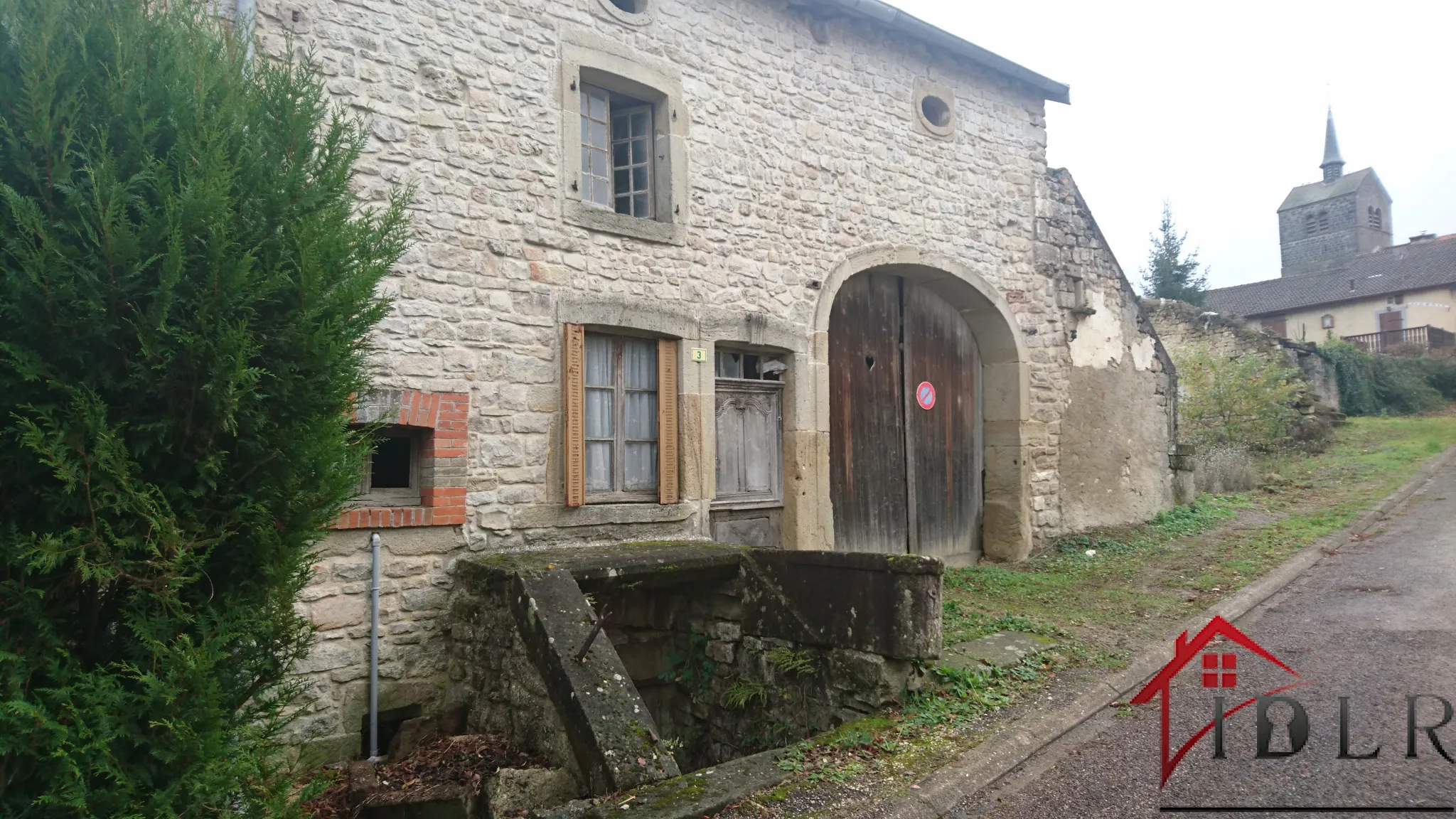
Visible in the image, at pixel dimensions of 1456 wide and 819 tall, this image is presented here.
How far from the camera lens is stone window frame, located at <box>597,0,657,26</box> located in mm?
6695

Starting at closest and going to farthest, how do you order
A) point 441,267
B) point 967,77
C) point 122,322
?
point 122,322 → point 441,267 → point 967,77

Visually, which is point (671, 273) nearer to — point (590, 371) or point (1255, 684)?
point (590, 371)

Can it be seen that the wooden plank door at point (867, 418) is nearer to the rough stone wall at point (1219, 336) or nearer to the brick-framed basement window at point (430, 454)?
the brick-framed basement window at point (430, 454)

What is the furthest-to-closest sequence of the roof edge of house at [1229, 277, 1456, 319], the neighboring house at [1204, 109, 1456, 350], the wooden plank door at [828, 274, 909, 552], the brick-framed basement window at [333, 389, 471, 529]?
the roof edge of house at [1229, 277, 1456, 319], the neighboring house at [1204, 109, 1456, 350], the wooden plank door at [828, 274, 909, 552], the brick-framed basement window at [333, 389, 471, 529]

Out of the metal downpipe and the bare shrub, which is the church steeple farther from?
the metal downpipe

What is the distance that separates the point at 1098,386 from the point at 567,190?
21.9ft

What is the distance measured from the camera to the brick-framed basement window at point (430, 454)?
18.0ft

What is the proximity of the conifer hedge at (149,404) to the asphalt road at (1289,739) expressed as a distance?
111 inches

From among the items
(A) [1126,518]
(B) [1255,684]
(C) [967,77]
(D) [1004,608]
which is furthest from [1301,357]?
(B) [1255,684]

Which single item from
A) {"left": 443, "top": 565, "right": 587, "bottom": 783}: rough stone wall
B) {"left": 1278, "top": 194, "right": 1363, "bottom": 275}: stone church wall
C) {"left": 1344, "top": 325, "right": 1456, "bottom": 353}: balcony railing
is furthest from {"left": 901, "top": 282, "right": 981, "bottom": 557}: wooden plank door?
{"left": 1278, "top": 194, "right": 1363, "bottom": 275}: stone church wall

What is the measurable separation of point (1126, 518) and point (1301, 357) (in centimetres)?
1242

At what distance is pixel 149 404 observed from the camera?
106 inches

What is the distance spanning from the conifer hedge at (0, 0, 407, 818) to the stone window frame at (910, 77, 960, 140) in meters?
6.92

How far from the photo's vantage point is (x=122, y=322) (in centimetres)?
262
